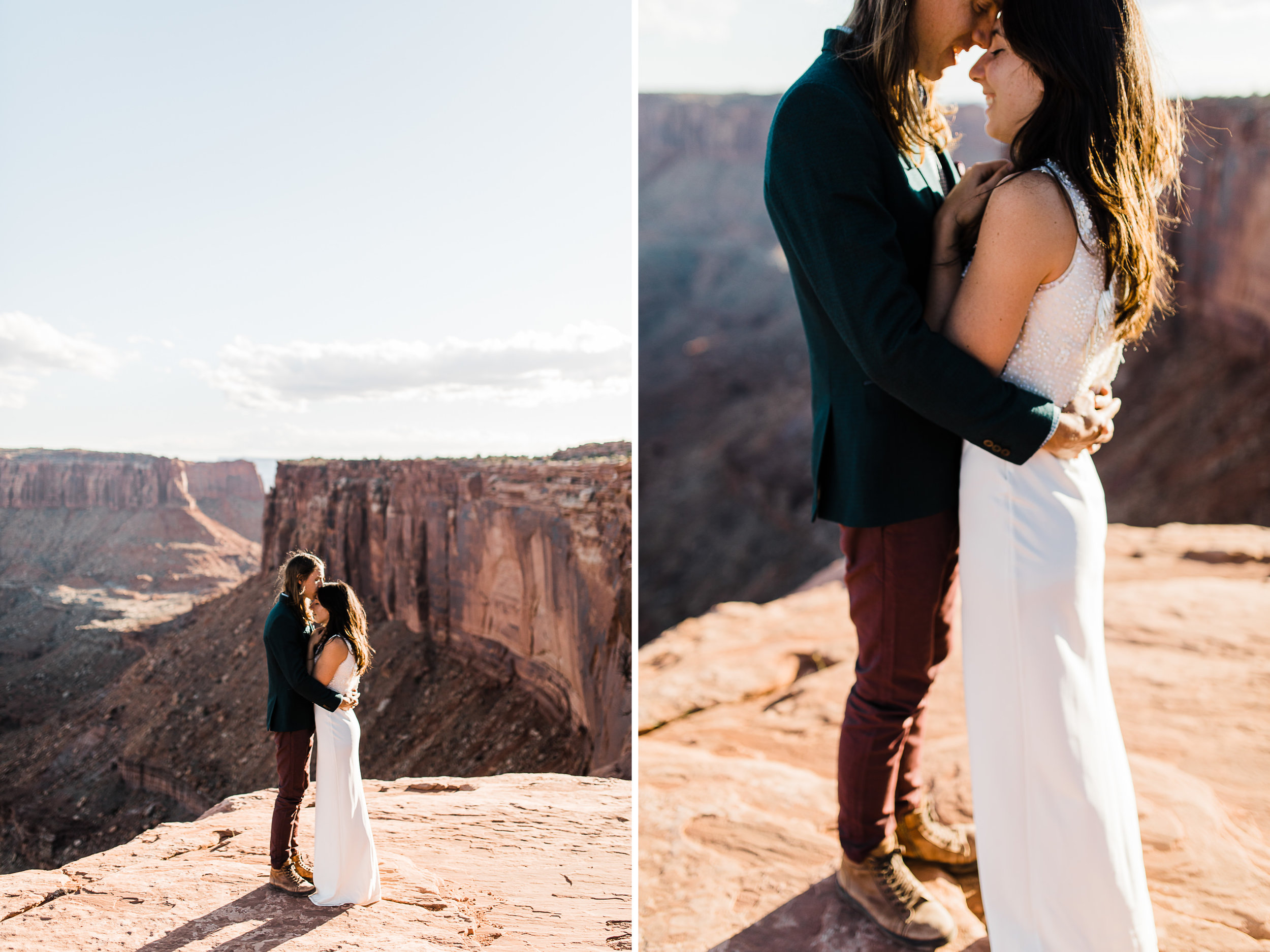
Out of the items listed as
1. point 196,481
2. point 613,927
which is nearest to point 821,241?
point 613,927

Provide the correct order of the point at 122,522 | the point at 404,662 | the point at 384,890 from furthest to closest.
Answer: the point at 404,662 → the point at 122,522 → the point at 384,890

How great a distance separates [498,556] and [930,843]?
8073 millimetres

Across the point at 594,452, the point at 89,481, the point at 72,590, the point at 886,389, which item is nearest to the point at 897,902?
the point at 886,389

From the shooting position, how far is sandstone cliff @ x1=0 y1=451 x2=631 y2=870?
5.50 meters

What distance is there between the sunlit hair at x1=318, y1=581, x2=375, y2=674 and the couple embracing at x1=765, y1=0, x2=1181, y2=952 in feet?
4.85

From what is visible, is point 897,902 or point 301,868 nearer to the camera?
point 897,902

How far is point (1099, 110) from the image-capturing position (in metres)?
1.23

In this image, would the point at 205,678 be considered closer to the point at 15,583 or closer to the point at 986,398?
the point at 15,583

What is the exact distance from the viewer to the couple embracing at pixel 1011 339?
122 cm

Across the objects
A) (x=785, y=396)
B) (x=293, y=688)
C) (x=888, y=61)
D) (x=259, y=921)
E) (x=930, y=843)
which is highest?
(x=785, y=396)

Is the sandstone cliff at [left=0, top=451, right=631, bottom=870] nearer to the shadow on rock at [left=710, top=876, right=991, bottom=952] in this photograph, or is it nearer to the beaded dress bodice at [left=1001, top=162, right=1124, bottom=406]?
the shadow on rock at [left=710, top=876, right=991, bottom=952]

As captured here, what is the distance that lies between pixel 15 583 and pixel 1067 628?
230 inches

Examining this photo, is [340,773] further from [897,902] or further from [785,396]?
[785,396]

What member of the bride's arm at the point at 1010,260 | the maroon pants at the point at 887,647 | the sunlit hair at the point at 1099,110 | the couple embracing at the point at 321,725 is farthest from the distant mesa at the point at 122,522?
the sunlit hair at the point at 1099,110
